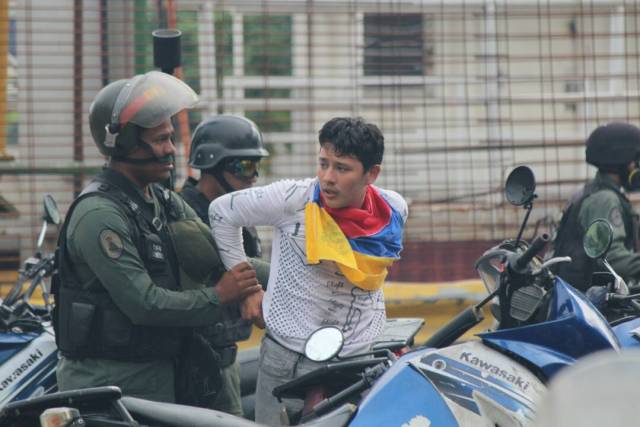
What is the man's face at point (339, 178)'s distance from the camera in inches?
170

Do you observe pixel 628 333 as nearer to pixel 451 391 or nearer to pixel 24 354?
pixel 451 391

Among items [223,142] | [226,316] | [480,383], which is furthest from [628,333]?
[223,142]

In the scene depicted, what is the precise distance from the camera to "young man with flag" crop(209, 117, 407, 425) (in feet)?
14.1

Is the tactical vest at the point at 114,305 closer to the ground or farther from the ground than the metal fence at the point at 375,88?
closer to the ground

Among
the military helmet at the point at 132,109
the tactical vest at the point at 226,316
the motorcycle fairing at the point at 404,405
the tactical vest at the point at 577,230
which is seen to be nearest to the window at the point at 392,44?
the tactical vest at the point at 577,230

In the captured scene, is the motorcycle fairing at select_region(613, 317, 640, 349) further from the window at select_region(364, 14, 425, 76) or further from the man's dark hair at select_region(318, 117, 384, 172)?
the window at select_region(364, 14, 425, 76)

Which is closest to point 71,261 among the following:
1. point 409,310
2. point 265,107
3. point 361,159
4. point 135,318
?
point 135,318

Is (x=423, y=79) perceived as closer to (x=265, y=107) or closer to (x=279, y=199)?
(x=265, y=107)

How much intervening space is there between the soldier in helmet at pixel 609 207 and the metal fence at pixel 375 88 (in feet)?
4.66

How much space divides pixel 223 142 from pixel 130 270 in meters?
1.88

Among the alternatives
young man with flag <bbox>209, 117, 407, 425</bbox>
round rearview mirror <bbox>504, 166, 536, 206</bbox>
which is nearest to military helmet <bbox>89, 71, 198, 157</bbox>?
young man with flag <bbox>209, 117, 407, 425</bbox>

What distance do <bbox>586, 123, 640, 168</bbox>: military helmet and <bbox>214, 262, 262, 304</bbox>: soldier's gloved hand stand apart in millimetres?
2975

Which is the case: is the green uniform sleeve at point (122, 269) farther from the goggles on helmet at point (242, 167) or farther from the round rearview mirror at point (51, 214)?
the goggles on helmet at point (242, 167)

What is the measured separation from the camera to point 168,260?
444 centimetres
